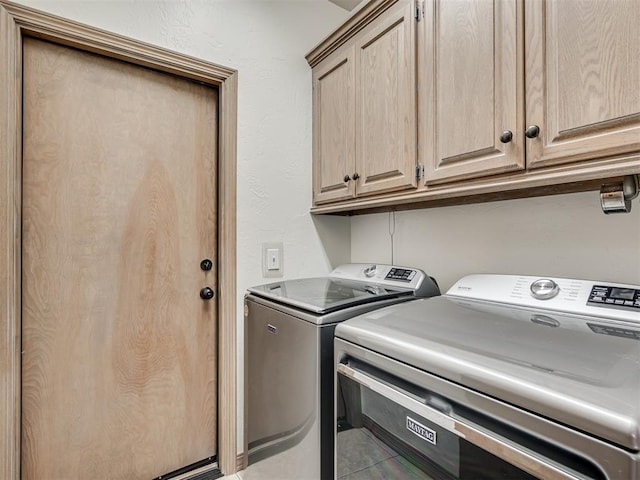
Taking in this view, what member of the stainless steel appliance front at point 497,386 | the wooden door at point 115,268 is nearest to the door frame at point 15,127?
the wooden door at point 115,268

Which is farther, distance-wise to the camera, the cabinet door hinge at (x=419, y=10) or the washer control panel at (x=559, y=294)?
the cabinet door hinge at (x=419, y=10)

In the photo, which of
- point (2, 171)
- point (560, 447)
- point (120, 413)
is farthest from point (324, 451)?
point (2, 171)

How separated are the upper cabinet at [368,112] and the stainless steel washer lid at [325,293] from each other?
435 mm

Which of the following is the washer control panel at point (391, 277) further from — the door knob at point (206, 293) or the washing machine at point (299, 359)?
the door knob at point (206, 293)

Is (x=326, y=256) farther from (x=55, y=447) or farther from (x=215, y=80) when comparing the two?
(x=55, y=447)

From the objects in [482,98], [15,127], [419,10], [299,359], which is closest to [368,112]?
[419,10]

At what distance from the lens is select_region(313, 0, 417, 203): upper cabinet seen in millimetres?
1375

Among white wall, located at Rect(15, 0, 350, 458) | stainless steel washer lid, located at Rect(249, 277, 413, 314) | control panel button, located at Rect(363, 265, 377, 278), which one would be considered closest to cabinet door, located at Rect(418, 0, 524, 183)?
stainless steel washer lid, located at Rect(249, 277, 413, 314)

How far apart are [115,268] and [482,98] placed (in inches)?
63.2

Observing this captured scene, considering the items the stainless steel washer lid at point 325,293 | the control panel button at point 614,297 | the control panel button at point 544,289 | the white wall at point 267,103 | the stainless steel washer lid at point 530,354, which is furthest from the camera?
the white wall at point 267,103

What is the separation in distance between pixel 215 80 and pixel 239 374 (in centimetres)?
149

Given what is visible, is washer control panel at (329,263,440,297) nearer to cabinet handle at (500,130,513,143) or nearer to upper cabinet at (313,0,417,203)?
upper cabinet at (313,0,417,203)

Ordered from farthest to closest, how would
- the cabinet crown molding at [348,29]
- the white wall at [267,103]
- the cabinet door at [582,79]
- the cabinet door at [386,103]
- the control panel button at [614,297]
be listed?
the white wall at [267,103] → the cabinet crown molding at [348,29] → the cabinet door at [386,103] → the control panel button at [614,297] → the cabinet door at [582,79]

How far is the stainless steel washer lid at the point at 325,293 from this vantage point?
1236mm
